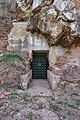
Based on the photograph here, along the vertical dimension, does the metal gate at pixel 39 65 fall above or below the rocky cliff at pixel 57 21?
below

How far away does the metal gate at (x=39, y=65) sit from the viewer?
8035 millimetres

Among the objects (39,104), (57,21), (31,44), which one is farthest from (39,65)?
(39,104)

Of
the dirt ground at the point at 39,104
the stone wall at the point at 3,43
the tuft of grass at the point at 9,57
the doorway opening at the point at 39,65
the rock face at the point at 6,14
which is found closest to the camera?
the dirt ground at the point at 39,104

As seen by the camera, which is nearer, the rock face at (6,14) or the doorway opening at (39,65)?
the doorway opening at (39,65)

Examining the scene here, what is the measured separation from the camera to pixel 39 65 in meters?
8.05

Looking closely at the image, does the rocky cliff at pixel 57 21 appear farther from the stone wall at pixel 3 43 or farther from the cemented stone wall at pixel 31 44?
the stone wall at pixel 3 43

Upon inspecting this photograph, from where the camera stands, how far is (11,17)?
9758mm

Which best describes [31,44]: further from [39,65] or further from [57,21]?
[57,21]

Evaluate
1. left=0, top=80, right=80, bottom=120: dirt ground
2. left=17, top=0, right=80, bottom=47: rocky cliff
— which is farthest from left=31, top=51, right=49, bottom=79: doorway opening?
left=0, top=80, right=80, bottom=120: dirt ground

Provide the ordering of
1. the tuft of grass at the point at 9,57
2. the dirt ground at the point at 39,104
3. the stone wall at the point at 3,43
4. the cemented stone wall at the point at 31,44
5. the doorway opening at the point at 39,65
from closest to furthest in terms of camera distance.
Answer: the dirt ground at the point at 39,104 < the tuft of grass at the point at 9,57 < the cemented stone wall at the point at 31,44 < the stone wall at the point at 3,43 < the doorway opening at the point at 39,65

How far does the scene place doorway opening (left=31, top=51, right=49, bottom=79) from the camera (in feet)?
26.3

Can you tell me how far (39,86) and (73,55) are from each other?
2.08 metres

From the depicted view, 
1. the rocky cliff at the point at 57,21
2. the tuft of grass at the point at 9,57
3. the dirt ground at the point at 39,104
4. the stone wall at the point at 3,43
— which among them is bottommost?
the dirt ground at the point at 39,104

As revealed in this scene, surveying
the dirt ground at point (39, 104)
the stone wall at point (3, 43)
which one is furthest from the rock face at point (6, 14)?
the dirt ground at point (39, 104)
